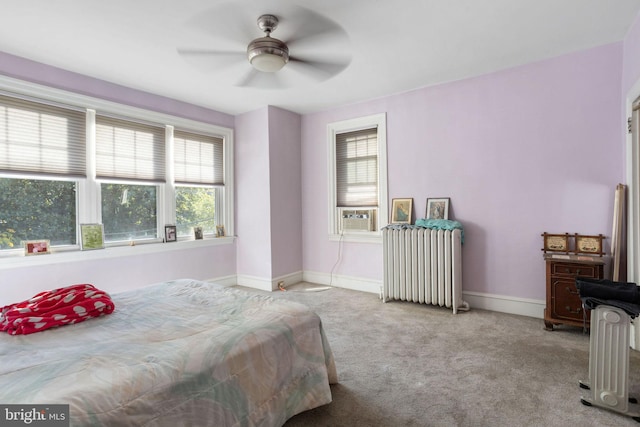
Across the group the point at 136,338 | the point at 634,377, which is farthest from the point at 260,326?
the point at 634,377

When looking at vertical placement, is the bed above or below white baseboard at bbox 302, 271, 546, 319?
above

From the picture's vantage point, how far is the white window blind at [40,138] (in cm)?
301

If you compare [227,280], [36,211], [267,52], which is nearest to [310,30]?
[267,52]

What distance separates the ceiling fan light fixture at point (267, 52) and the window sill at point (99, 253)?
8.88ft

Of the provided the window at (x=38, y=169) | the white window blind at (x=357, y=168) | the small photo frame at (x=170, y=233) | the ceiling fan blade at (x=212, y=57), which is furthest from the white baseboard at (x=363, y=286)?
the ceiling fan blade at (x=212, y=57)

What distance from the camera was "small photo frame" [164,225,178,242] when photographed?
4195 mm

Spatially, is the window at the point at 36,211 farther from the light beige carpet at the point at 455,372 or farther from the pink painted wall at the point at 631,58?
the pink painted wall at the point at 631,58

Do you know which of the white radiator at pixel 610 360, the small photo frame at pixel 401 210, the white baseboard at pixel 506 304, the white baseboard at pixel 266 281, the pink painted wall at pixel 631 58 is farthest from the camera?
the white baseboard at pixel 266 281

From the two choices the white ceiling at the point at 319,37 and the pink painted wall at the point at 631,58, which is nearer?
the white ceiling at the point at 319,37

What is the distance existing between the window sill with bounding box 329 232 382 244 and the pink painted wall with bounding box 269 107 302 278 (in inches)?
26.0

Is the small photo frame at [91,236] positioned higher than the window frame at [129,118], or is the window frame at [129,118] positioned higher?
the window frame at [129,118]

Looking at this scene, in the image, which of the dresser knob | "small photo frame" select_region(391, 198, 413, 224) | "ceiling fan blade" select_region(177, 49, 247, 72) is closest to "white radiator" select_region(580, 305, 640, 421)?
the dresser knob

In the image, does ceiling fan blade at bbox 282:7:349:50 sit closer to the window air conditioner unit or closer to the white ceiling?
the white ceiling

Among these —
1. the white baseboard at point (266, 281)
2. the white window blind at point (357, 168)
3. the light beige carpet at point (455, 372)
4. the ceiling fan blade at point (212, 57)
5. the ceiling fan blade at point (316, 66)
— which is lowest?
the light beige carpet at point (455, 372)
